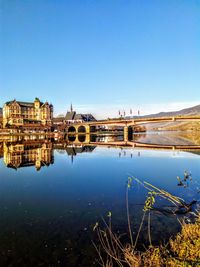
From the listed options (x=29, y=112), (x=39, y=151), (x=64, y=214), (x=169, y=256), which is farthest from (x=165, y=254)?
(x=29, y=112)

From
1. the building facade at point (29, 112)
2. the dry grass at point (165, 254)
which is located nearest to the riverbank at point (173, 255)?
the dry grass at point (165, 254)

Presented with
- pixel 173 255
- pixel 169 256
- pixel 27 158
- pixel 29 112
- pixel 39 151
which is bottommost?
pixel 173 255

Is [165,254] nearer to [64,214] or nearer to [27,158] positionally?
[64,214]

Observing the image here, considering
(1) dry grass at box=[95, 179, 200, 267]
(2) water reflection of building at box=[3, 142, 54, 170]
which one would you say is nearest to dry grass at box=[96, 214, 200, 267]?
(1) dry grass at box=[95, 179, 200, 267]

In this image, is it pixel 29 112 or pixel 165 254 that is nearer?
pixel 165 254

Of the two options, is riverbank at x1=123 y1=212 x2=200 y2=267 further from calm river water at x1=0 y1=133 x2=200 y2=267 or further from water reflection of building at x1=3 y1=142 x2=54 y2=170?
water reflection of building at x1=3 y1=142 x2=54 y2=170

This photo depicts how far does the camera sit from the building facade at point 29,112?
12420 centimetres

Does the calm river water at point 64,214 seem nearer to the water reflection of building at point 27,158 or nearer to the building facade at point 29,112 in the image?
the water reflection of building at point 27,158

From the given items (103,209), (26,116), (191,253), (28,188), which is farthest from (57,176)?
(26,116)

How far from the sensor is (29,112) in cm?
13712

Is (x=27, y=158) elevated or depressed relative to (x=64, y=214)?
elevated

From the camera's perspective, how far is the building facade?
124 m

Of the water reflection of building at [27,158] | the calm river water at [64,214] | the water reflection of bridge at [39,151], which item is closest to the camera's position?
the calm river water at [64,214]

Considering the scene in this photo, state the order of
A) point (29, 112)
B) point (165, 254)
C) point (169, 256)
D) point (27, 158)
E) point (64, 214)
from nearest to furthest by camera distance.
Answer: point (169, 256) → point (165, 254) → point (64, 214) → point (27, 158) → point (29, 112)
